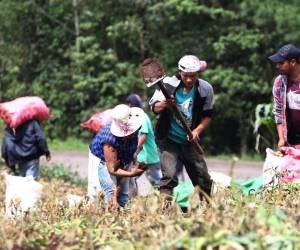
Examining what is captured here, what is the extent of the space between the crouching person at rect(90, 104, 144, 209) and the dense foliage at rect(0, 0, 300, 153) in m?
12.7

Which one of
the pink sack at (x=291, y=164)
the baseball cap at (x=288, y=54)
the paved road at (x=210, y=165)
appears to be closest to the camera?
the pink sack at (x=291, y=164)

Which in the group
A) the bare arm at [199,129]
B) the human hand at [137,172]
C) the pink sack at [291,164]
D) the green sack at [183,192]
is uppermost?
the bare arm at [199,129]

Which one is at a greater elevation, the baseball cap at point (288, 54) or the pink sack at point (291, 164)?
the baseball cap at point (288, 54)

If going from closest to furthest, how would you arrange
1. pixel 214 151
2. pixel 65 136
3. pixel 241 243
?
1. pixel 241 243
2. pixel 214 151
3. pixel 65 136

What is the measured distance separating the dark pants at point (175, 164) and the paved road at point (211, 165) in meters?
7.34

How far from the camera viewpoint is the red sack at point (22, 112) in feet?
34.6

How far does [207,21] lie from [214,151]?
142 inches

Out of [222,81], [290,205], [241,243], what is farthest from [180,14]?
[241,243]

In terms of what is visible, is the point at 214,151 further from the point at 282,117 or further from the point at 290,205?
the point at 290,205

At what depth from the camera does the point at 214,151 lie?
22.6m

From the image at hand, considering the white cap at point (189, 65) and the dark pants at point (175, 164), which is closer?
the white cap at point (189, 65)

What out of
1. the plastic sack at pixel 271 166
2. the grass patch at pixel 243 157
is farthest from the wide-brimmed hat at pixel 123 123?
the grass patch at pixel 243 157

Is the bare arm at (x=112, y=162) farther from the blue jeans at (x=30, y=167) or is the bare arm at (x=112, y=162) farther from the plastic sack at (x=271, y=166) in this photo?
the blue jeans at (x=30, y=167)

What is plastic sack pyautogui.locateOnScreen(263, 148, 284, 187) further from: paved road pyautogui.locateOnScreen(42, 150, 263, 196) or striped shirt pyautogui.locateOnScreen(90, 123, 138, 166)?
paved road pyautogui.locateOnScreen(42, 150, 263, 196)
